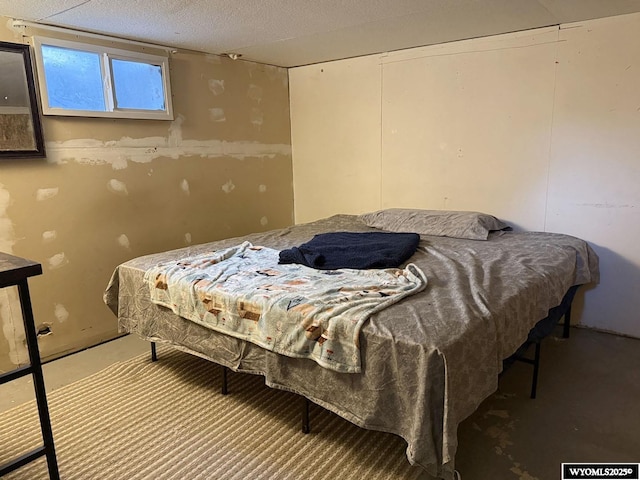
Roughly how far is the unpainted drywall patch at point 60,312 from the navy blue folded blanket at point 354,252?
1533 millimetres

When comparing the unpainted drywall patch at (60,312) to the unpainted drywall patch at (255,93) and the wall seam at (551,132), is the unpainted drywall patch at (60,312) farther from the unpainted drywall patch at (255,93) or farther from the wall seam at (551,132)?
the wall seam at (551,132)

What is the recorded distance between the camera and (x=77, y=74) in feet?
9.21

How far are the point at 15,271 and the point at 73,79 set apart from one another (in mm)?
1840

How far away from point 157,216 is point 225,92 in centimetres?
120

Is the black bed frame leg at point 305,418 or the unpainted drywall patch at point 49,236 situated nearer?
the black bed frame leg at point 305,418

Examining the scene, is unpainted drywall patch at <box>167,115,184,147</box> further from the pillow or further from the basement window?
the pillow

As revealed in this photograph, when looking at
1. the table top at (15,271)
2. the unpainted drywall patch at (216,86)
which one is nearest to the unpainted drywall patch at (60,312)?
the table top at (15,271)

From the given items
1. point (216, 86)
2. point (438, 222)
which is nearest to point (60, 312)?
point (216, 86)

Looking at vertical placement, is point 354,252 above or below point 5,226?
below

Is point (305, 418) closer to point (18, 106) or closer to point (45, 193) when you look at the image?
point (45, 193)

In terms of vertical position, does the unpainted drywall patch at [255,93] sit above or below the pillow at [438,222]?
above

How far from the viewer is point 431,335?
4.71 feet

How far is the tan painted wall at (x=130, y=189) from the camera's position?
8.71ft

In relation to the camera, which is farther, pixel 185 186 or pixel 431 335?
pixel 185 186
